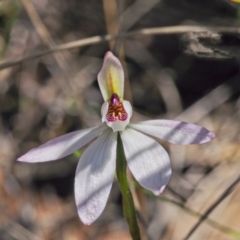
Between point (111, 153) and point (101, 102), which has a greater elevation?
point (111, 153)

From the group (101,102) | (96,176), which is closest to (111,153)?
(96,176)

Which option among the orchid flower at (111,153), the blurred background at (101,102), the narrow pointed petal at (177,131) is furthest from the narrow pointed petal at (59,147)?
the blurred background at (101,102)

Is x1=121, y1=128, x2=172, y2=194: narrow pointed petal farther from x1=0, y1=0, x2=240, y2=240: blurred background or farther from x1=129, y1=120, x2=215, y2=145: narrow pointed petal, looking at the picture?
x1=0, y1=0, x2=240, y2=240: blurred background

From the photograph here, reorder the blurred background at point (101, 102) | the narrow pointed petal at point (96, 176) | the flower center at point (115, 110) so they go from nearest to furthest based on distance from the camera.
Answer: the narrow pointed petal at point (96, 176) < the flower center at point (115, 110) < the blurred background at point (101, 102)

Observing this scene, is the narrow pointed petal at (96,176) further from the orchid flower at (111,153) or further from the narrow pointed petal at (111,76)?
the narrow pointed petal at (111,76)

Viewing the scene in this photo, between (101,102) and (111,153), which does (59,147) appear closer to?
(111,153)
